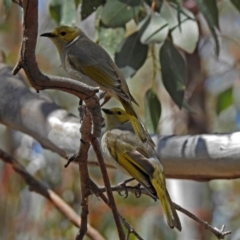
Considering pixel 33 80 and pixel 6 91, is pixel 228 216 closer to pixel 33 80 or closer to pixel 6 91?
pixel 6 91

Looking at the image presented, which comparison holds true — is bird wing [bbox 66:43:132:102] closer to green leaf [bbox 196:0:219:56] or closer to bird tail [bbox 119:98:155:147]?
bird tail [bbox 119:98:155:147]

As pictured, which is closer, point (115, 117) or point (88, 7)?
point (115, 117)

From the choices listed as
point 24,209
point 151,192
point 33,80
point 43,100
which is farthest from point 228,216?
point 33,80

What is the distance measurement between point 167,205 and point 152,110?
86 cm

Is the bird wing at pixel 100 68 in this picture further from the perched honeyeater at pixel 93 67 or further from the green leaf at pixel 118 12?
the green leaf at pixel 118 12

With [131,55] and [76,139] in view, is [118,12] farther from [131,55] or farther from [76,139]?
[76,139]

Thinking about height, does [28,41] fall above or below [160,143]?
above

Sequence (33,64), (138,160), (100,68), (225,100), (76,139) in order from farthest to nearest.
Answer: (225,100) < (76,139) < (100,68) < (138,160) < (33,64)

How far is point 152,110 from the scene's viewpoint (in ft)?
7.55

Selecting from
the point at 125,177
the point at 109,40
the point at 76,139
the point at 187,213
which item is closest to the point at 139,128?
the point at 187,213

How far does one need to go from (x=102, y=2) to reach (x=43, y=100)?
38cm

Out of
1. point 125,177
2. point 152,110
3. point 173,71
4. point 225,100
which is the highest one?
point 173,71

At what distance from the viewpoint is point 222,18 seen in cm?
448

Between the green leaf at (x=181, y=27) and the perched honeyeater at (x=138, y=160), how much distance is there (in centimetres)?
47
